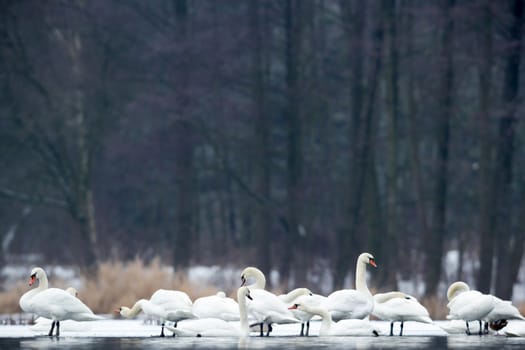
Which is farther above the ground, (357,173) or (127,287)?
(357,173)

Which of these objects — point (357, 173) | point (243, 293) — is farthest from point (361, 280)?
point (357, 173)

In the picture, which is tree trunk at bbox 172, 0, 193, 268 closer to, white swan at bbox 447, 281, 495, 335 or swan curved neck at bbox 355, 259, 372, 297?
swan curved neck at bbox 355, 259, 372, 297

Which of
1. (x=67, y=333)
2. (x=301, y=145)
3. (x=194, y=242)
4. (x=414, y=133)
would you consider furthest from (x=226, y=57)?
(x=67, y=333)

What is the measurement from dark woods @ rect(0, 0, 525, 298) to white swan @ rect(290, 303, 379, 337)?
465 inches

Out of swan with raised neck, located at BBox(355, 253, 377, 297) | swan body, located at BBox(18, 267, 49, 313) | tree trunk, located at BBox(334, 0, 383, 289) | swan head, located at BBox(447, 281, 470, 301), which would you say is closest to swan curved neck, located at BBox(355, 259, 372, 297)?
swan with raised neck, located at BBox(355, 253, 377, 297)

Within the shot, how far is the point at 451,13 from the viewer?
28.2 metres

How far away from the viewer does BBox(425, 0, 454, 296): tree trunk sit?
29.2 meters

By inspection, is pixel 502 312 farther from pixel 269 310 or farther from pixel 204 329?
pixel 204 329

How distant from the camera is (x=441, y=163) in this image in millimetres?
29641

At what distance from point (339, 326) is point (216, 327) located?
160cm

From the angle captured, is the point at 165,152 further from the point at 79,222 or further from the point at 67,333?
the point at 67,333

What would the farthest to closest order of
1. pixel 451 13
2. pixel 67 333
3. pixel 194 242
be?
pixel 194 242 < pixel 451 13 < pixel 67 333

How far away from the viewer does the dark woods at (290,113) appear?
29.3 m

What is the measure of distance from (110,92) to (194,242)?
8148 mm
